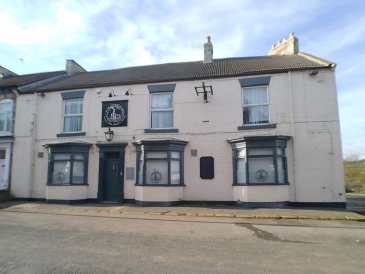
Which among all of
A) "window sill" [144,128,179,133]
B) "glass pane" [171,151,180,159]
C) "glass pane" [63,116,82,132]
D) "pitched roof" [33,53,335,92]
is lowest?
"glass pane" [171,151,180,159]

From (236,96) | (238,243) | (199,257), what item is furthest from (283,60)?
(199,257)

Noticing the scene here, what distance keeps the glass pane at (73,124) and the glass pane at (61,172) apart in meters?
2.05

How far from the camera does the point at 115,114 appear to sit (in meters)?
14.9

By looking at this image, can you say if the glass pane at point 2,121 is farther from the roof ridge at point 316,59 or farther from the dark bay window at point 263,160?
the roof ridge at point 316,59

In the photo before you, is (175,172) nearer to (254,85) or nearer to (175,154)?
(175,154)

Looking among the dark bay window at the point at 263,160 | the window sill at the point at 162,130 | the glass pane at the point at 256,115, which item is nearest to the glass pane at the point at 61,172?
the window sill at the point at 162,130

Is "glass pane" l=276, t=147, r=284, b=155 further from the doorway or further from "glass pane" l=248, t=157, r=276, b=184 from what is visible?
the doorway

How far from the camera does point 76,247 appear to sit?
20.2ft

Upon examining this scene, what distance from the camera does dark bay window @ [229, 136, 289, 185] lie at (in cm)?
1255

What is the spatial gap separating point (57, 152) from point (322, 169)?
45.3 feet

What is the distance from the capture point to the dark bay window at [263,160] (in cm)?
1255

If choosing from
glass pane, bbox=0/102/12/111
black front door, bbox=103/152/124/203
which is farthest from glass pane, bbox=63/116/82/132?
glass pane, bbox=0/102/12/111

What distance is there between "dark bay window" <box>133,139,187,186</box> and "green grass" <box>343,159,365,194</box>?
19213 millimetres

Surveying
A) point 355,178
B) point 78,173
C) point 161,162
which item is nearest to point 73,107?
point 78,173
